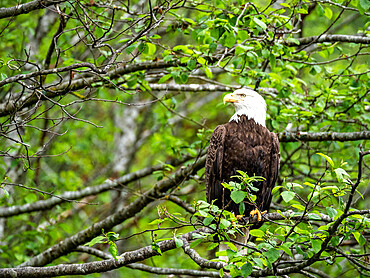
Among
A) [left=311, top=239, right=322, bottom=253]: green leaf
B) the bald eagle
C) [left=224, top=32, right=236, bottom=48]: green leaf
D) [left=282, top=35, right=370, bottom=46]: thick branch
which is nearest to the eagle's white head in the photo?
the bald eagle

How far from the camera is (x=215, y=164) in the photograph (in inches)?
196

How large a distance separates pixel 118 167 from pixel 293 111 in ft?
17.3

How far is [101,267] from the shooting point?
3646 millimetres

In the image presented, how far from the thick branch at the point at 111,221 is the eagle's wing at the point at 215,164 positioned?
0.19 m

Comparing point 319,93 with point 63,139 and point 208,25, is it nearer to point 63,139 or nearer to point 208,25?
point 208,25

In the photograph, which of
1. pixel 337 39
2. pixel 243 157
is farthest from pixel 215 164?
pixel 337 39

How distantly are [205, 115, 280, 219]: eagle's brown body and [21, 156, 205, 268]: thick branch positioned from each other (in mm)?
265

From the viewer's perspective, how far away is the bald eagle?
195 inches

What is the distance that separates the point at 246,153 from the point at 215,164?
34cm

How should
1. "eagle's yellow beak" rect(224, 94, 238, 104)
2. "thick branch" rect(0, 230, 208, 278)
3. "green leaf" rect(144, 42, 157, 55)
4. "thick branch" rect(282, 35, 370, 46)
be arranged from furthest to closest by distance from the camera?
"eagle's yellow beak" rect(224, 94, 238, 104) < "thick branch" rect(282, 35, 370, 46) < "green leaf" rect(144, 42, 157, 55) < "thick branch" rect(0, 230, 208, 278)

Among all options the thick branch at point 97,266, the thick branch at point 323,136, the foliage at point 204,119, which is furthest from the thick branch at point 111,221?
the thick branch at point 97,266

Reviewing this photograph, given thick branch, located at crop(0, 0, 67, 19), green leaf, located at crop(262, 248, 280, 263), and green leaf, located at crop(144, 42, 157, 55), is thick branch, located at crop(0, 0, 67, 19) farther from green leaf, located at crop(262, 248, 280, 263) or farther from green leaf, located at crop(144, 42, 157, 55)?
green leaf, located at crop(262, 248, 280, 263)

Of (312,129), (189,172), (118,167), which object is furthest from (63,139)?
(312,129)

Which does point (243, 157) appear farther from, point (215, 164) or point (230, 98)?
point (230, 98)
